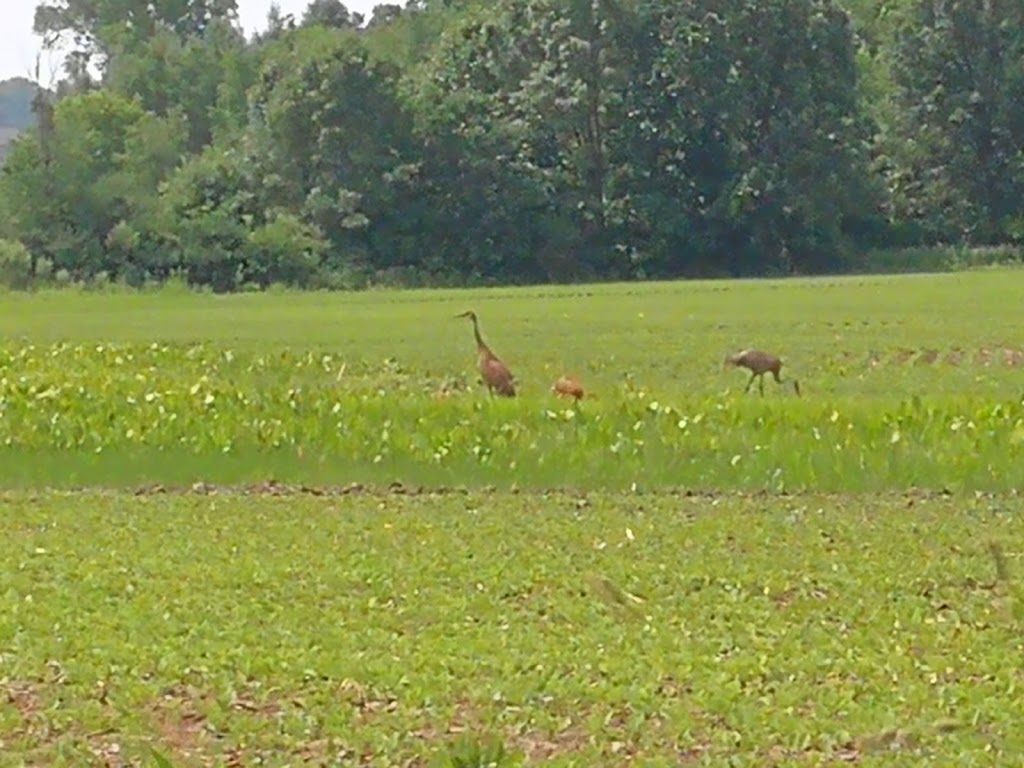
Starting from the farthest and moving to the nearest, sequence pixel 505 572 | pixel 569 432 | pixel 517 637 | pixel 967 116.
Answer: pixel 967 116 < pixel 569 432 < pixel 505 572 < pixel 517 637

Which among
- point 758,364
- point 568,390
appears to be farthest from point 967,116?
point 568,390

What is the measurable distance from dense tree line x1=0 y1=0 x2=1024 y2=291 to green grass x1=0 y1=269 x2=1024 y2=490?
24.4 metres

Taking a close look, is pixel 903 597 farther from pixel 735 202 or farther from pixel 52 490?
pixel 735 202

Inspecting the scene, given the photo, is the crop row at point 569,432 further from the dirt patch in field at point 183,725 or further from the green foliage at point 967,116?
the green foliage at point 967,116

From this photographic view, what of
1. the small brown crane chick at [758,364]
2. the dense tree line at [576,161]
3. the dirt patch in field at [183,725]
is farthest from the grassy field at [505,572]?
the dense tree line at [576,161]

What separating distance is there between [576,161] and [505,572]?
5522 centimetres

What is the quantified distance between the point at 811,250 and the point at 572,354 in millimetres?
38645

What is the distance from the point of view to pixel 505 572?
1026cm

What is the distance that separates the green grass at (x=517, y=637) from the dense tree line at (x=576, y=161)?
156 ft

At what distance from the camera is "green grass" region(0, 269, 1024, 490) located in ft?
48.5

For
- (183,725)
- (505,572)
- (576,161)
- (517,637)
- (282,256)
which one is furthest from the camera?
(576,161)

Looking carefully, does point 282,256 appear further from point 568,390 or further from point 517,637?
point 517,637

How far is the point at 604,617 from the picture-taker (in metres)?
9.01

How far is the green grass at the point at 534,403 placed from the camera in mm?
14773
